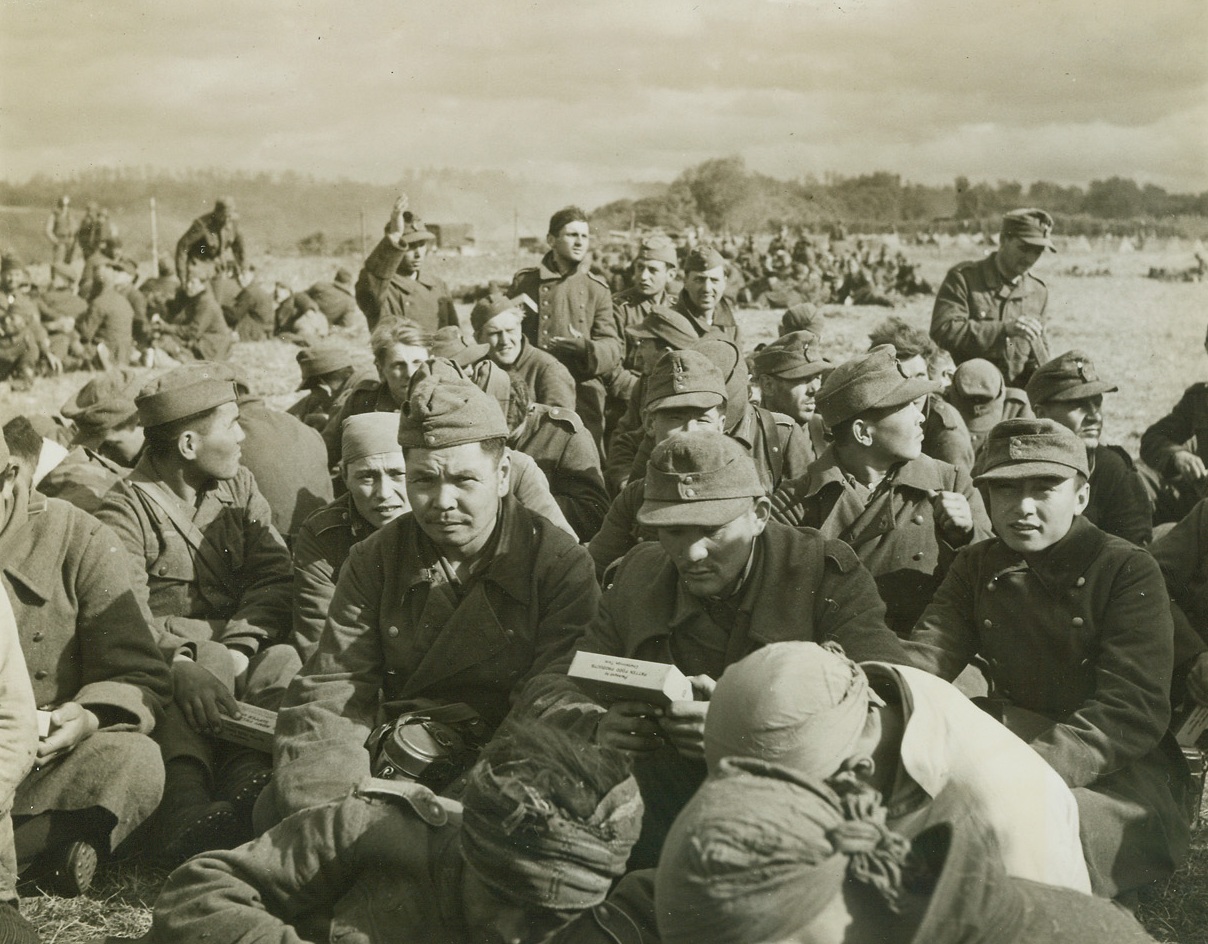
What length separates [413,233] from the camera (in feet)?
35.9

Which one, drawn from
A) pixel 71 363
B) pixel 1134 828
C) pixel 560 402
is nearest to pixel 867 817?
pixel 1134 828

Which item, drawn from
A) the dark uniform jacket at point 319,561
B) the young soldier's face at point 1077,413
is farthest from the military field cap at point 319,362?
the young soldier's face at point 1077,413

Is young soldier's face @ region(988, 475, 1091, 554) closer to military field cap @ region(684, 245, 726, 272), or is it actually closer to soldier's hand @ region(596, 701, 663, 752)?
soldier's hand @ region(596, 701, 663, 752)

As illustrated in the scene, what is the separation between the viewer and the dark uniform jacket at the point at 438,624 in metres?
4.54

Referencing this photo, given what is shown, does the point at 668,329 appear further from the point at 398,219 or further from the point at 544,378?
the point at 398,219

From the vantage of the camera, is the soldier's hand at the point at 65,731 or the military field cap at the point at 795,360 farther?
the military field cap at the point at 795,360

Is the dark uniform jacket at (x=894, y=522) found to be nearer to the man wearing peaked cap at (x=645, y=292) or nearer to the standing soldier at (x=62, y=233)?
the man wearing peaked cap at (x=645, y=292)

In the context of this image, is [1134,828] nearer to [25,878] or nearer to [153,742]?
[153,742]

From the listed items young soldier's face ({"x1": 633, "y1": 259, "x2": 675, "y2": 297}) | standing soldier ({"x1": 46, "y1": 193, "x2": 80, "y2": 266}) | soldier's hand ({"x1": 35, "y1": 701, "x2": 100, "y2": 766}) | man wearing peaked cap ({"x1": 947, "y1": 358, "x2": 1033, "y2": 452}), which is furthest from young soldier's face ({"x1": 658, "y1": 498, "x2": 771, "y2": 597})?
standing soldier ({"x1": 46, "y1": 193, "x2": 80, "y2": 266})

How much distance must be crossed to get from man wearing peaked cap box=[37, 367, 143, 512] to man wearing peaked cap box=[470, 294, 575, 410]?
2.17 m

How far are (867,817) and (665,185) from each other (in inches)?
1000

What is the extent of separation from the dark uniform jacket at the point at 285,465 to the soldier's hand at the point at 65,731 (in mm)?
2106

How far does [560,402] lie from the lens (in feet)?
27.0

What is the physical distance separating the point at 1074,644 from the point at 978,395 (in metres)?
3.21
